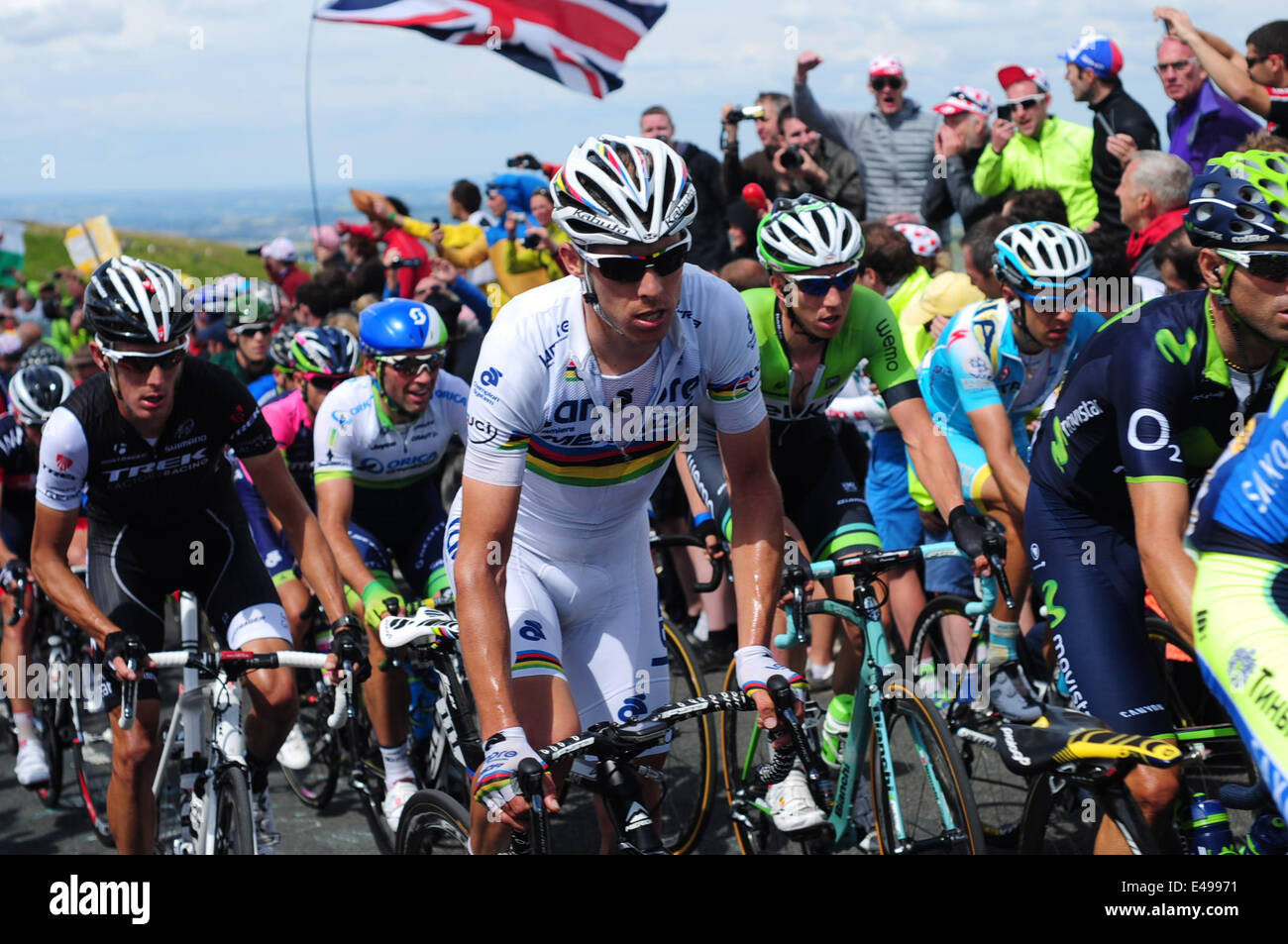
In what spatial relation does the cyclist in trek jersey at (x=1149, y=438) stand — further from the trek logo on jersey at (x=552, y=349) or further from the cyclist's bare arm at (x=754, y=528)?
the trek logo on jersey at (x=552, y=349)

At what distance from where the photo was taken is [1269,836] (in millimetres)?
3240

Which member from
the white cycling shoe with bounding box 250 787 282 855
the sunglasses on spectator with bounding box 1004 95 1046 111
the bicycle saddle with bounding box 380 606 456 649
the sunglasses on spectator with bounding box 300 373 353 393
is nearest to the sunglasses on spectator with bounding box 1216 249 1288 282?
the bicycle saddle with bounding box 380 606 456 649

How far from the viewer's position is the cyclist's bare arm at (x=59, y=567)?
4.64 meters

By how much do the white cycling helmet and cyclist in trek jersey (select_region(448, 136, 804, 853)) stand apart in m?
2.09

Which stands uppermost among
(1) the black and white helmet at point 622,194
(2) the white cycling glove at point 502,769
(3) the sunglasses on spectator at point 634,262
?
(1) the black and white helmet at point 622,194

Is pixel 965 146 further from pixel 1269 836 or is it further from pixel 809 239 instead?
pixel 1269 836

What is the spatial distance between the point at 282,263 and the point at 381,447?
766cm

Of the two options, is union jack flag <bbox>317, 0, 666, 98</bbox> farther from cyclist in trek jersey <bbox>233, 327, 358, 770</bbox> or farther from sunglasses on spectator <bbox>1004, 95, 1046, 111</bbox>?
cyclist in trek jersey <bbox>233, 327, 358, 770</bbox>

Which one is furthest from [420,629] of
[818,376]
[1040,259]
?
[1040,259]

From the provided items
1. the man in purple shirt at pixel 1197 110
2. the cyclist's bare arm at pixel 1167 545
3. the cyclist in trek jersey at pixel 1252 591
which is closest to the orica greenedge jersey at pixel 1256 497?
the cyclist in trek jersey at pixel 1252 591

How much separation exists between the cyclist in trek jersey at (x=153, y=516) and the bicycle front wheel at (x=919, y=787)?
6.11ft
